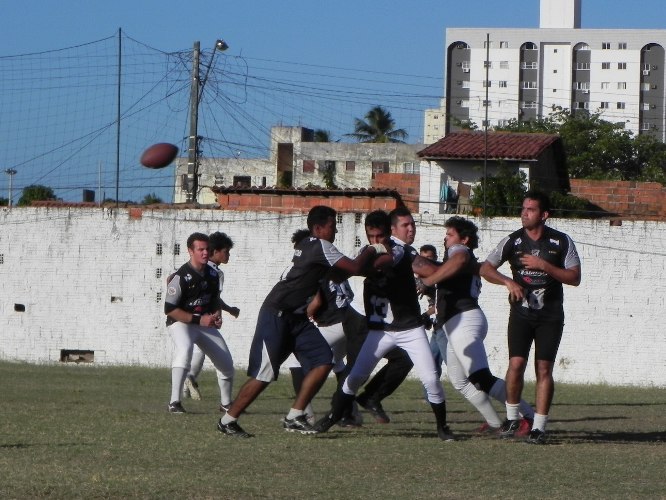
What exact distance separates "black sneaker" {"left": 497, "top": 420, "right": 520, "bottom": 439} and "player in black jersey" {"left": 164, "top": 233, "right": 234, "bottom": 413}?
130 inches

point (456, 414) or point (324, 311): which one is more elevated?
point (324, 311)

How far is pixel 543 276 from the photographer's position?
1018 centimetres

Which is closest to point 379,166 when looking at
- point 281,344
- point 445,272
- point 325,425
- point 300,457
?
point 325,425

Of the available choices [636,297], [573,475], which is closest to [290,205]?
[636,297]

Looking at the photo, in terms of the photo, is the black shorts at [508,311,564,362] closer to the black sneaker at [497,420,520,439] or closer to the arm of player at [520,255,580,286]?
the arm of player at [520,255,580,286]

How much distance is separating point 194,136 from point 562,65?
9283 centimetres

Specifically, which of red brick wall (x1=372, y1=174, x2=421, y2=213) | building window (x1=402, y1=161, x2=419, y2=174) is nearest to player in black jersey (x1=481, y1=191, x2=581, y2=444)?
red brick wall (x1=372, y1=174, x2=421, y2=213)

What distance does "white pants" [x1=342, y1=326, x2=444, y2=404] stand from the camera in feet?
33.7

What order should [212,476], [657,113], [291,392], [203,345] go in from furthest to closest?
[657,113] → [291,392] → [203,345] → [212,476]

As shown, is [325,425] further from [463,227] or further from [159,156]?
[159,156]

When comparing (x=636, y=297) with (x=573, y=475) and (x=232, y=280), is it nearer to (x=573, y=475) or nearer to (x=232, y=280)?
(x=232, y=280)

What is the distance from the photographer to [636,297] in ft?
72.1

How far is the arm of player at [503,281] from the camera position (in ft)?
32.8

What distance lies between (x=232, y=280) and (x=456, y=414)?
10.5m
